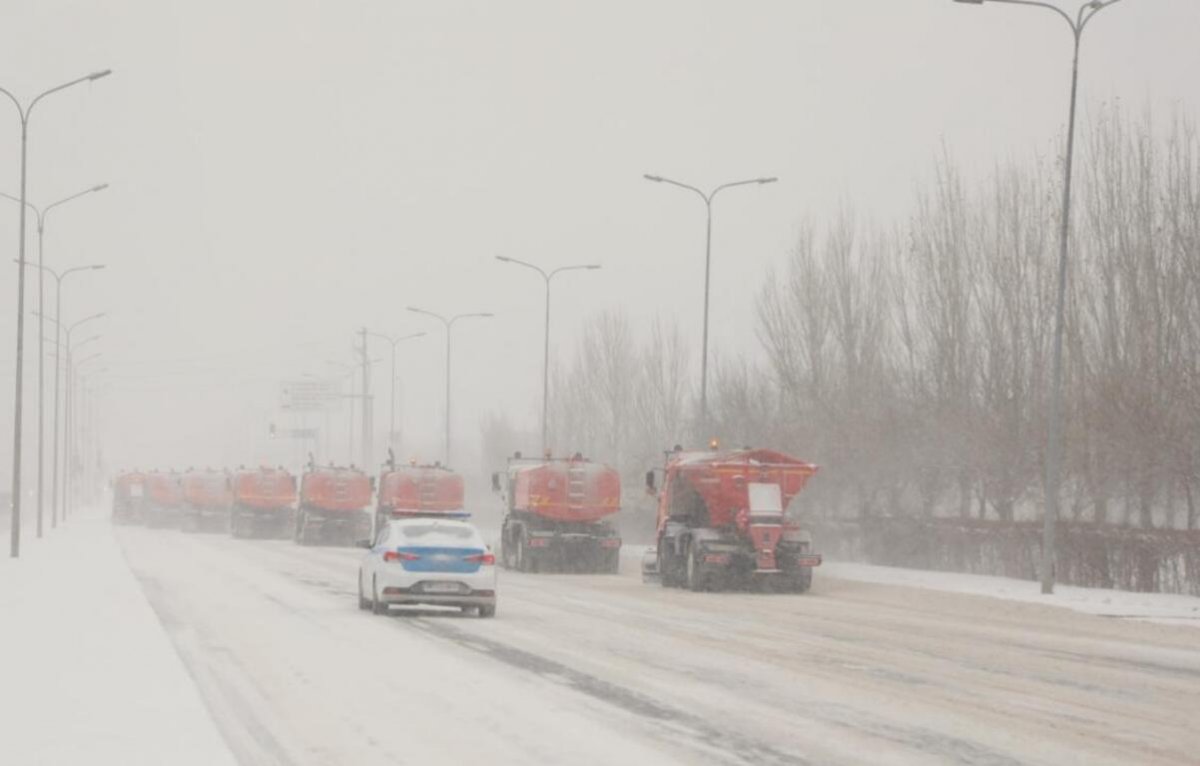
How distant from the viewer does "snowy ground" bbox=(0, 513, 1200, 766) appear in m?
12.9

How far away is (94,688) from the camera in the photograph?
53.0 ft

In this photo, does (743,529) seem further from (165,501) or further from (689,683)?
(165,501)

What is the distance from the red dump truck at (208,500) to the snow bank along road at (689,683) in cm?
5712

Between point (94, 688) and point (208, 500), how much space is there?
74256 mm

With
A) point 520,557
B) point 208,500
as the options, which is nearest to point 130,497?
point 208,500

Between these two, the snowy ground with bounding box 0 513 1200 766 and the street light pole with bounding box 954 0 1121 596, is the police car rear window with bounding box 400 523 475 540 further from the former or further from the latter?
the street light pole with bounding box 954 0 1121 596

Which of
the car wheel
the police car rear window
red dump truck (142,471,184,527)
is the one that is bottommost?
red dump truck (142,471,184,527)

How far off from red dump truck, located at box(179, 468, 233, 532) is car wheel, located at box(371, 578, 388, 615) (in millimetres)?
60193

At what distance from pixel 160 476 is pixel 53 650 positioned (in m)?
80.7

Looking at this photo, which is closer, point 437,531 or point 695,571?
point 437,531

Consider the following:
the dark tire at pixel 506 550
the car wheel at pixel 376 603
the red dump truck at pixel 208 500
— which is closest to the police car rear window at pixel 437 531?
the car wheel at pixel 376 603

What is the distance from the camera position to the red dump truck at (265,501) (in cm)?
7625

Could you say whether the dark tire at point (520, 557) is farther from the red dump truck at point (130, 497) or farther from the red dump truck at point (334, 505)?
the red dump truck at point (130, 497)

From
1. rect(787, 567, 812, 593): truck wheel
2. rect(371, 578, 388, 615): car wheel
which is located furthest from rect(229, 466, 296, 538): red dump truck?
rect(371, 578, 388, 615): car wheel
